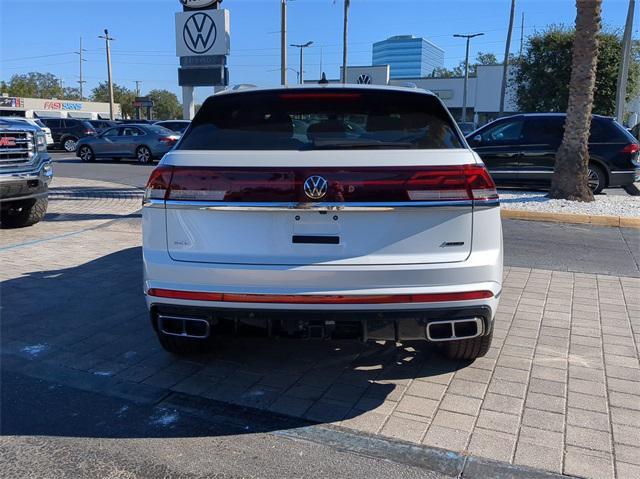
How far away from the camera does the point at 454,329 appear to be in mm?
3104

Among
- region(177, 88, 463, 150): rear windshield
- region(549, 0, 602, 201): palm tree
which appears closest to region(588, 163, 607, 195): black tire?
region(549, 0, 602, 201): palm tree

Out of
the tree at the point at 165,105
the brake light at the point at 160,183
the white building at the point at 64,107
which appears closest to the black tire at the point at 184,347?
the brake light at the point at 160,183

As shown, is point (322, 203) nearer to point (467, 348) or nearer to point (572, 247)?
point (467, 348)

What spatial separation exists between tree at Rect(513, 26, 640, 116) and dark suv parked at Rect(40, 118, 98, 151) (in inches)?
978

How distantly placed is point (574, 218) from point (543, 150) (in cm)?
345

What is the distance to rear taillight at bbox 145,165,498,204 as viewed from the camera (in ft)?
9.68

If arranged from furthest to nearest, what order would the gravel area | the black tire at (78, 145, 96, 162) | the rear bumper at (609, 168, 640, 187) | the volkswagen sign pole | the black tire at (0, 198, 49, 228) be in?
the black tire at (78, 145, 96, 162), the volkswagen sign pole, the rear bumper at (609, 168, 640, 187), the gravel area, the black tire at (0, 198, 49, 228)

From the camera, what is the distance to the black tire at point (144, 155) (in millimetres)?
21562

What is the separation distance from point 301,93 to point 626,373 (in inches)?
112

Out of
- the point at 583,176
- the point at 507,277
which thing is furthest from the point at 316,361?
the point at 583,176

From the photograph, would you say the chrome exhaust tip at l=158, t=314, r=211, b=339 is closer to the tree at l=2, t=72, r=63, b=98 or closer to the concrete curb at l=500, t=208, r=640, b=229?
the concrete curb at l=500, t=208, r=640, b=229

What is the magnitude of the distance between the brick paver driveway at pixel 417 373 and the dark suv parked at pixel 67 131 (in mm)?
28357

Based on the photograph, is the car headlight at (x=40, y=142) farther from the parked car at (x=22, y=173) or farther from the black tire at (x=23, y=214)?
the black tire at (x=23, y=214)

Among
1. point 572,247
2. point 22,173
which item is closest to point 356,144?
point 572,247
